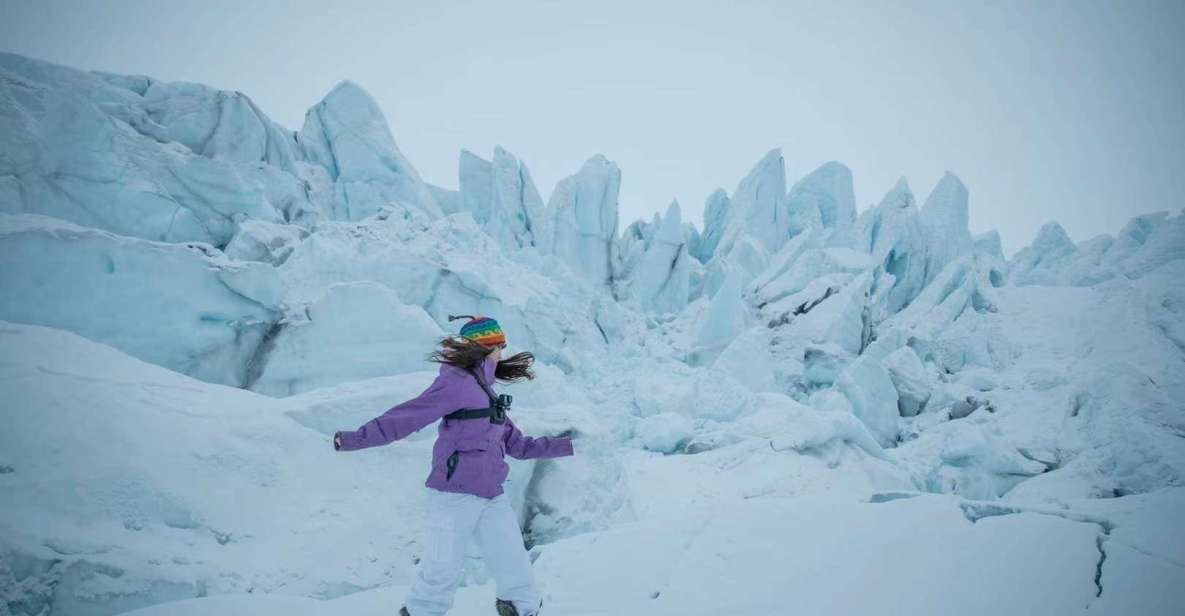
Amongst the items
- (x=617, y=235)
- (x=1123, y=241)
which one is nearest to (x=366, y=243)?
(x=617, y=235)

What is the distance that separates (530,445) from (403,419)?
621 mm

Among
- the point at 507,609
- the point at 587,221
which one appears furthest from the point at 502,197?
the point at 507,609

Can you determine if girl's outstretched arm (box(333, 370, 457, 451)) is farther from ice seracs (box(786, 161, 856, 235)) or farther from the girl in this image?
ice seracs (box(786, 161, 856, 235))

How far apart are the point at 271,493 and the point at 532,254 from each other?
17.9m

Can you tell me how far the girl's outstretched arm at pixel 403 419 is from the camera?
6.47 feet

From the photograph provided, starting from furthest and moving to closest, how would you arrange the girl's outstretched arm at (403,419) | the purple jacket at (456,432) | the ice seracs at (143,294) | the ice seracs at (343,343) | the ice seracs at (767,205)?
the ice seracs at (767,205) → the ice seracs at (343,343) → the ice seracs at (143,294) → the purple jacket at (456,432) → the girl's outstretched arm at (403,419)

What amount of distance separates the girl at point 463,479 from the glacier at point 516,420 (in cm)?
52

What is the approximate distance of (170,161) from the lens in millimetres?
10727

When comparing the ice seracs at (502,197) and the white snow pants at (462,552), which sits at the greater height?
the ice seracs at (502,197)

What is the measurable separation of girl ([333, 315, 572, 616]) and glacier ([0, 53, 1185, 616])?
52 centimetres

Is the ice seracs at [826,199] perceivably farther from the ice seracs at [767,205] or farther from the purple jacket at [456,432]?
the purple jacket at [456,432]

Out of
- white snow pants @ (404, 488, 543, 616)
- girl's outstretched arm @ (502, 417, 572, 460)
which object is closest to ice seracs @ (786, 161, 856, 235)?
girl's outstretched arm @ (502, 417, 572, 460)

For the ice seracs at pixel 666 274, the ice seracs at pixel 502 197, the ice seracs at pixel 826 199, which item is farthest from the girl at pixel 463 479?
the ice seracs at pixel 826 199

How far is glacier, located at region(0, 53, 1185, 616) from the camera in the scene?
2.44m
